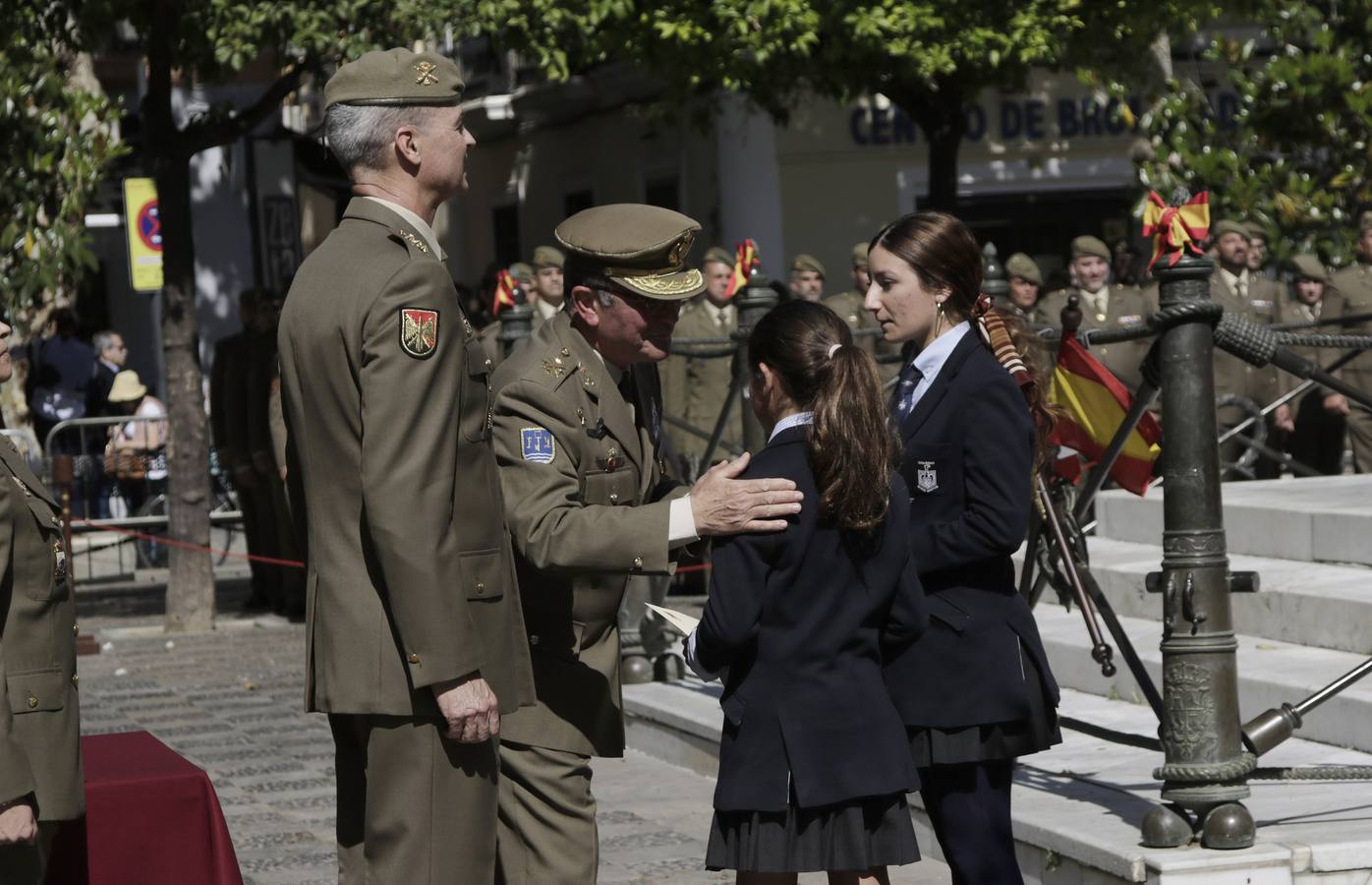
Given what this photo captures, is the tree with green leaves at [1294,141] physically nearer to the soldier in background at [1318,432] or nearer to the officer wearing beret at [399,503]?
the soldier in background at [1318,432]

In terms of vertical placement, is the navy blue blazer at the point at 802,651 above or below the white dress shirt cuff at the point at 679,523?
below

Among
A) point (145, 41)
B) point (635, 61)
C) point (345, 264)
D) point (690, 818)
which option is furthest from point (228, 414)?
point (345, 264)

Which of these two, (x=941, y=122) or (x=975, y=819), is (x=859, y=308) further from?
(x=975, y=819)

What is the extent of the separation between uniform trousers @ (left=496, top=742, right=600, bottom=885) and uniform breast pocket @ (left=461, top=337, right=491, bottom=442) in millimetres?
878

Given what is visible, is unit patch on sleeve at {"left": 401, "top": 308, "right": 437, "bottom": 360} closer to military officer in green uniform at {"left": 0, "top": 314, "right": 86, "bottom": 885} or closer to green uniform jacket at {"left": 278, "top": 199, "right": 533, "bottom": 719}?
green uniform jacket at {"left": 278, "top": 199, "right": 533, "bottom": 719}

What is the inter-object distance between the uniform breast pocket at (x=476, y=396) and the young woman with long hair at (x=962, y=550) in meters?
0.99

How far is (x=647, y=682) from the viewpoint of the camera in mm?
9703

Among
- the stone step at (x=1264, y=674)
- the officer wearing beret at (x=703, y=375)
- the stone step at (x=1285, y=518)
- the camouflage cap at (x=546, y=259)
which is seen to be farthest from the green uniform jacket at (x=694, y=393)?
the stone step at (x=1264, y=674)

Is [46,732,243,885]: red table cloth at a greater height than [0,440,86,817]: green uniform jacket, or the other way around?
[0,440,86,817]: green uniform jacket

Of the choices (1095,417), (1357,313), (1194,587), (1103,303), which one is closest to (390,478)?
(1194,587)

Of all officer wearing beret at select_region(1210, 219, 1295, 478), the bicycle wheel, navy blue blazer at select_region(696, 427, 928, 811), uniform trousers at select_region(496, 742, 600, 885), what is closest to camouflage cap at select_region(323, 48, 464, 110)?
navy blue blazer at select_region(696, 427, 928, 811)

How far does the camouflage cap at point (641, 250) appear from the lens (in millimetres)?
4641

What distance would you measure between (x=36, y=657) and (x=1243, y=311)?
11438 millimetres

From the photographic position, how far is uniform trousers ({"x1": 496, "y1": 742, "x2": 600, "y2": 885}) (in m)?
4.68
